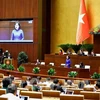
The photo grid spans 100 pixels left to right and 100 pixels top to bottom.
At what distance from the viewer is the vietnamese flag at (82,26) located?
64.1 ft

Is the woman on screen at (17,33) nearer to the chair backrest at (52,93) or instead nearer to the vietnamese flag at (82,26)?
the vietnamese flag at (82,26)

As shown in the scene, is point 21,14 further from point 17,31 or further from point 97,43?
point 97,43

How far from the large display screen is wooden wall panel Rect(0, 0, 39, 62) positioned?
0.28 meters

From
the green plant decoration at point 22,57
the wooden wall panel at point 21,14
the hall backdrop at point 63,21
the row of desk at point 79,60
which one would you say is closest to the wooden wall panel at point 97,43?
the row of desk at point 79,60

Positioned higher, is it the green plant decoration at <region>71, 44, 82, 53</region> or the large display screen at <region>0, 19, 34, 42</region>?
the large display screen at <region>0, 19, 34, 42</region>

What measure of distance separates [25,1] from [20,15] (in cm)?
97

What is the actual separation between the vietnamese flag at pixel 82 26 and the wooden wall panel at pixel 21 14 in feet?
9.23

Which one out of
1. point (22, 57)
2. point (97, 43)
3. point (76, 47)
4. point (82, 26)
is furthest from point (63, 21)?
point (97, 43)

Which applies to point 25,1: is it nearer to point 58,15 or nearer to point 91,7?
point 58,15

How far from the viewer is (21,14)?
21031mm

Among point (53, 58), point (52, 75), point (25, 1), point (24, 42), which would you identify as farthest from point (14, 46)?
point (52, 75)

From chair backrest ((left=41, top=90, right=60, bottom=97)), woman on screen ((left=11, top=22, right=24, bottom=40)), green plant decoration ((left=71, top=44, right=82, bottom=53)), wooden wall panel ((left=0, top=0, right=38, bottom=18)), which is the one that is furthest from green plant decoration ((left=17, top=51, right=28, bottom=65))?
chair backrest ((left=41, top=90, right=60, bottom=97))

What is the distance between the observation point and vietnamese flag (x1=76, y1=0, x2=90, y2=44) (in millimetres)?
19531

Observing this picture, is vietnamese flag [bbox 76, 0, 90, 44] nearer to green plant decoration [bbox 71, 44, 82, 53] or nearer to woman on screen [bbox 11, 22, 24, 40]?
green plant decoration [bbox 71, 44, 82, 53]
